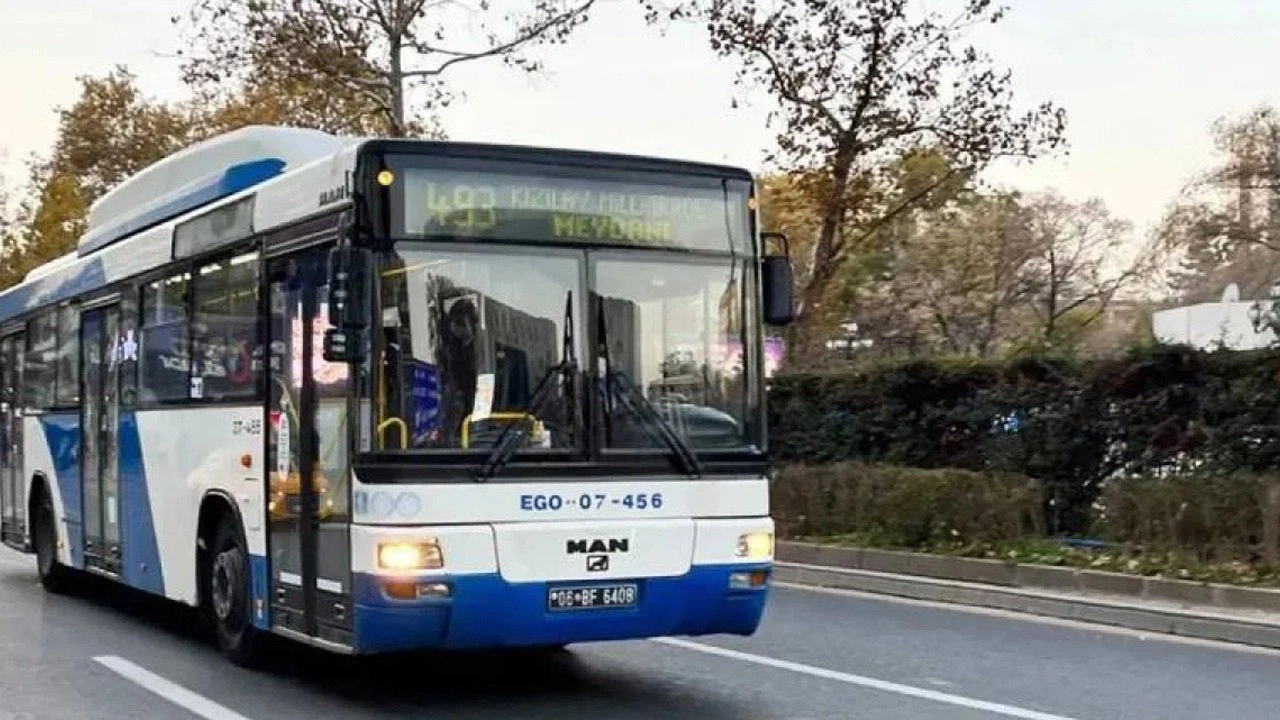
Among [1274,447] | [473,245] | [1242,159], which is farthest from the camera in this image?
[1242,159]

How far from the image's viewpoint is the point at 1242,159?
47.5m

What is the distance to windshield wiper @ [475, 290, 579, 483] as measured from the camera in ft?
28.2

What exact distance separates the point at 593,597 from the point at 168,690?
2.98m

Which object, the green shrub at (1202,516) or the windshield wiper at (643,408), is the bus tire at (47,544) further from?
the green shrub at (1202,516)

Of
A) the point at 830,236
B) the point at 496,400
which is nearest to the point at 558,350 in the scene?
the point at 496,400

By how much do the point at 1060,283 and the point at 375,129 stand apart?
22502 mm

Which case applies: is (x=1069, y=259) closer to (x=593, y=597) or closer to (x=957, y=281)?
(x=957, y=281)

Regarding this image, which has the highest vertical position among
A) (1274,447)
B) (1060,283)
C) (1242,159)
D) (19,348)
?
(1242,159)

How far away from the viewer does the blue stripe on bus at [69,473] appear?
1432cm

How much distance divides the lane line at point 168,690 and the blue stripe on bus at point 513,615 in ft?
3.61

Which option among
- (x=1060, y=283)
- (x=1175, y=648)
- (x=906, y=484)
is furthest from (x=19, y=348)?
(x=1060, y=283)

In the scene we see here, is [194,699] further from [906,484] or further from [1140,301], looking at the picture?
[1140,301]

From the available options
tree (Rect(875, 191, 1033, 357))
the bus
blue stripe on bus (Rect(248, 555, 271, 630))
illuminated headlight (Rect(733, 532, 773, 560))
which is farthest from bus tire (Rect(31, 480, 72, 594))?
tree (Rect(875, 191, 1033, 357))

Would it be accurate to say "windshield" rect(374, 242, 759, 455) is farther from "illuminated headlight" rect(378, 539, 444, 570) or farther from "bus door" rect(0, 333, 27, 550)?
"bus door" rect(0, 333, 27, 550)
